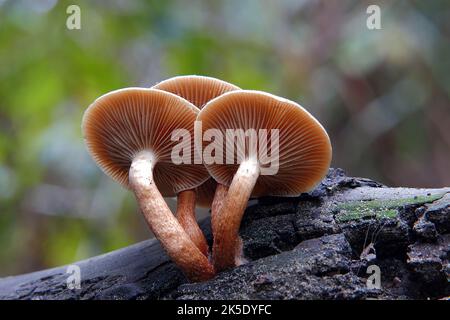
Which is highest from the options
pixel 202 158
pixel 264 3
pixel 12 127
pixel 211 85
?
pixel 264 3

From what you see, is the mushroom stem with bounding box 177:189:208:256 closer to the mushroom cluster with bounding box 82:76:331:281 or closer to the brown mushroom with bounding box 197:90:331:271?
the mushroom cluster with bounding box 82:76:331:281

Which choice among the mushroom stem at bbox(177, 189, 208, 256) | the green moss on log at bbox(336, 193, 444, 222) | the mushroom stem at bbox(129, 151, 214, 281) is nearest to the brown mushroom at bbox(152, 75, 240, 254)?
the mushroom stem at bbox(177, 189, 208, 256)

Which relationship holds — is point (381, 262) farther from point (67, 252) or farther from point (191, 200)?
point (67, 252)

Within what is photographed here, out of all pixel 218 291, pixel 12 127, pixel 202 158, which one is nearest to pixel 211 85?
pixel 202 158

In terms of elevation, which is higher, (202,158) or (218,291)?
(202,158)

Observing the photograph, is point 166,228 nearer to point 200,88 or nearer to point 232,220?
point 232,220
